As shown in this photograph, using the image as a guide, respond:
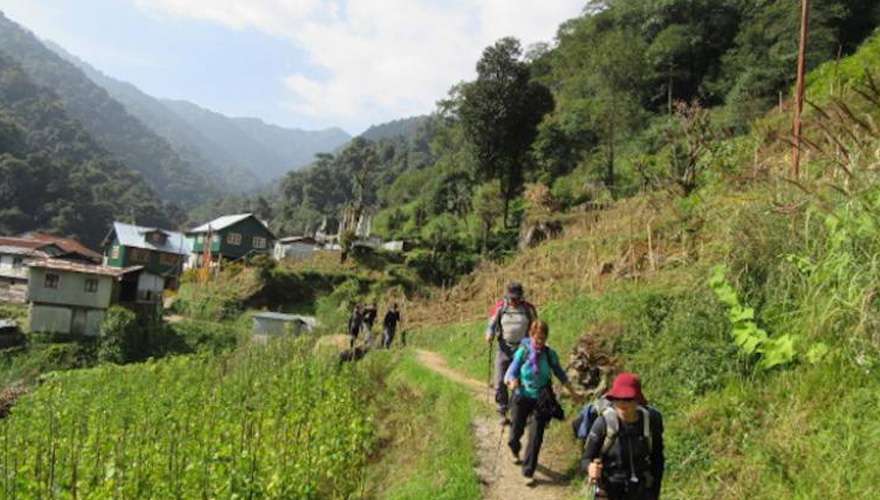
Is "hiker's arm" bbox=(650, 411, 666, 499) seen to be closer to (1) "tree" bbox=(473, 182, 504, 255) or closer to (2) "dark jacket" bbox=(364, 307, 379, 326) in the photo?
(2) "dark jacket" bbox=(364, 307, 379, 326)

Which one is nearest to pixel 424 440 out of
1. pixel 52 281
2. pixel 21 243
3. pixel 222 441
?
pixel 222 441

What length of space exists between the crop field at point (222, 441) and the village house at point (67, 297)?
19645 mm

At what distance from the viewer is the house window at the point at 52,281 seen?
104ft

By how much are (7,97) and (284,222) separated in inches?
2304

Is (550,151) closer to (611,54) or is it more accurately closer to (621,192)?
(611,54)

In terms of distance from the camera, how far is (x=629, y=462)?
12.9 feet

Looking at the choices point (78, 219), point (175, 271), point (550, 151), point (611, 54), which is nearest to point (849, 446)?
point (550, 151)

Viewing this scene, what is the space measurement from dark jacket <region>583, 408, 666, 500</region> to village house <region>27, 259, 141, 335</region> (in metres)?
34.3

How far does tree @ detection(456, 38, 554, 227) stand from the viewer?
32219mm

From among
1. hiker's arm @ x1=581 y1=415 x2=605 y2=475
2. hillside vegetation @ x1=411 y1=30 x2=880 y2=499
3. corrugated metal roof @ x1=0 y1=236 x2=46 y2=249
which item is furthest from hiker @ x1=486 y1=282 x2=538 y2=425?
corrugated metal roof @ x1=0 y1=236 x2=46 y2=249

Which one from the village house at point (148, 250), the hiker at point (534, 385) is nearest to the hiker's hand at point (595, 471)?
the hiker at point (534, 385)

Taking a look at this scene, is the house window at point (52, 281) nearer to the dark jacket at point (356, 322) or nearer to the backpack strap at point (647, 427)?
the dark jacket at point (356, 322)

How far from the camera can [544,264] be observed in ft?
53.9

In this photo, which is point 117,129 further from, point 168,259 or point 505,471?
point 505,471
